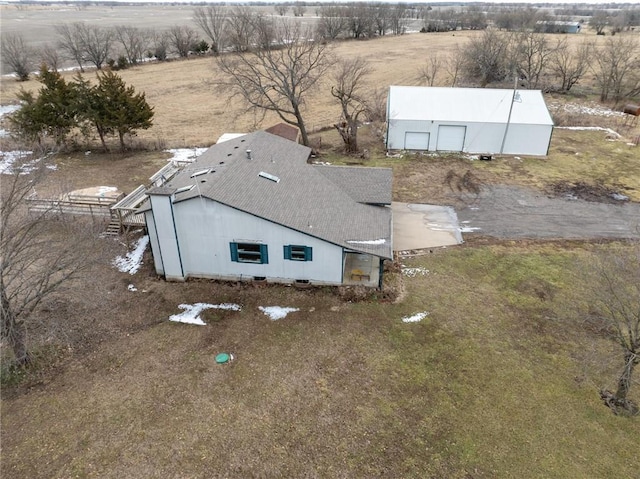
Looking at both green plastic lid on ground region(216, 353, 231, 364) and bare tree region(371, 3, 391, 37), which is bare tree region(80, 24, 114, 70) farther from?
green plastic lid on ground region(216, 353, 231, 364)

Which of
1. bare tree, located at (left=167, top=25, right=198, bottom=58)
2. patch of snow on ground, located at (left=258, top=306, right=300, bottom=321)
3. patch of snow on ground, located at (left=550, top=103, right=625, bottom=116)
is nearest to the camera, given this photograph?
patch of snow on ground, located at (left=258, top=306, right=300, bottom=321)

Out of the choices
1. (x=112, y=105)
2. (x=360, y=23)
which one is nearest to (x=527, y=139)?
(x=112, y=105)

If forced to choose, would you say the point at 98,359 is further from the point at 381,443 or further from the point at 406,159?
the point at 406,159

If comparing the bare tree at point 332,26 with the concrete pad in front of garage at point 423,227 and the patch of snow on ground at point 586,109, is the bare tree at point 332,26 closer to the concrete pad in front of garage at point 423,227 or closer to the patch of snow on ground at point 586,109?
the patch of snow on ground at point 586,109

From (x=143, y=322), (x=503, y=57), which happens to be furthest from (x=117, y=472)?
(x=503, y=57)

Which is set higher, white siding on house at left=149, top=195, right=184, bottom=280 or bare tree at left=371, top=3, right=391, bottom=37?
bare tree at left=371, top=3, right=391, bottom=37

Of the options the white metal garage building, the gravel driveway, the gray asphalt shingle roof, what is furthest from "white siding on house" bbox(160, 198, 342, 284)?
the white metal garage building

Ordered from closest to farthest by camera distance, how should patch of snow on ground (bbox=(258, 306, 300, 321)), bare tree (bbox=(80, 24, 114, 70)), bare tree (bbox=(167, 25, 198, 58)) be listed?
patch of snow on ground (bbox=(258, 306, 300, 321)) < bare tree (bbox=(80, 24, 114, 70)) < bare tree (bbox=(167, 25, 198, 58))
